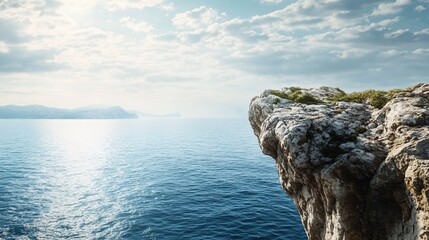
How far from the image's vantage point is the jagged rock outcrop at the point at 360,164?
9.40 m

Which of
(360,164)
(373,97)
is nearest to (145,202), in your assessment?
(373,97)

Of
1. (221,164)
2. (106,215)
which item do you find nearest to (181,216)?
(106,215)

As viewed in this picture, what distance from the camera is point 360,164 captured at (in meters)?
11.1

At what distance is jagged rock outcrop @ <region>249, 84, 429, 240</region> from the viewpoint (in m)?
9.40

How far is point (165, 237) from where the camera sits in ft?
111

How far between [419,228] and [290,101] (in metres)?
10.5

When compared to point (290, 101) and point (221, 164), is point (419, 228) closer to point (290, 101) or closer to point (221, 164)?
point (290, 101)

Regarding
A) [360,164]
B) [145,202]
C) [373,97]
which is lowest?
[145,202]

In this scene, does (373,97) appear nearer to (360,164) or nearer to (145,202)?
(360,164)

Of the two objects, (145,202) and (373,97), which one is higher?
(373,97)

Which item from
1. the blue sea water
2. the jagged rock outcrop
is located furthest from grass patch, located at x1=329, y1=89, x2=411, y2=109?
the blue sea water

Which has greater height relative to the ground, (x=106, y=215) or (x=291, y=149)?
(x=291, y=149)

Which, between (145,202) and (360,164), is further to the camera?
(145,202)

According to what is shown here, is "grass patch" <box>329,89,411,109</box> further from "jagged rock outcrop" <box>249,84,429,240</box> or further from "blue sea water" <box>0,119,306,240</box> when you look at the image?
"blue sea water" <box>0,119,306,240</box>
